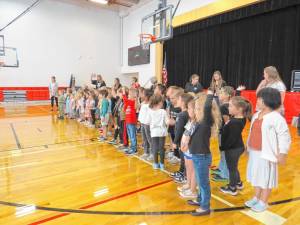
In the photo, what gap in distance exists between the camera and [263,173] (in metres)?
2.44

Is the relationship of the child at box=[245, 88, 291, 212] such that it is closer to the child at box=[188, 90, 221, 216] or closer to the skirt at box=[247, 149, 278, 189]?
the skirt at box=[247, 149, 278, 189]

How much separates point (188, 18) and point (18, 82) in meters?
9.25

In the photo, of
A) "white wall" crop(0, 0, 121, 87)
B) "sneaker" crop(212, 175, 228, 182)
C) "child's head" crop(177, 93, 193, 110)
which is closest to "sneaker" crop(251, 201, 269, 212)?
"sneaker" crop(212, 175, 228, 182)

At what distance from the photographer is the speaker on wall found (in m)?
13.4

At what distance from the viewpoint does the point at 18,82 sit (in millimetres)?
12703

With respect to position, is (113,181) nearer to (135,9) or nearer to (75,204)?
(75,204)

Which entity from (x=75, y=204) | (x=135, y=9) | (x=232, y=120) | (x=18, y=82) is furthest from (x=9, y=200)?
(x=135, y=9)

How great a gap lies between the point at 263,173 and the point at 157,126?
165cm

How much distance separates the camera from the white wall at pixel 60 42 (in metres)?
12.5

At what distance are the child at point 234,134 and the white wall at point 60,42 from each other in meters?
12.7

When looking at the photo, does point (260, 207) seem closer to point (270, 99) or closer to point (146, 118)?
point (270, 99)

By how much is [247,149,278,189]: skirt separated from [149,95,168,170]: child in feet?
4.79

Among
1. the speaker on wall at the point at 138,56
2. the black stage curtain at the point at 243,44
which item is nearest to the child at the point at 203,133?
the black stage curtain at the point at 243,44

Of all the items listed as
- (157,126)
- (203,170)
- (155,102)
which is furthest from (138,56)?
(203,170)
